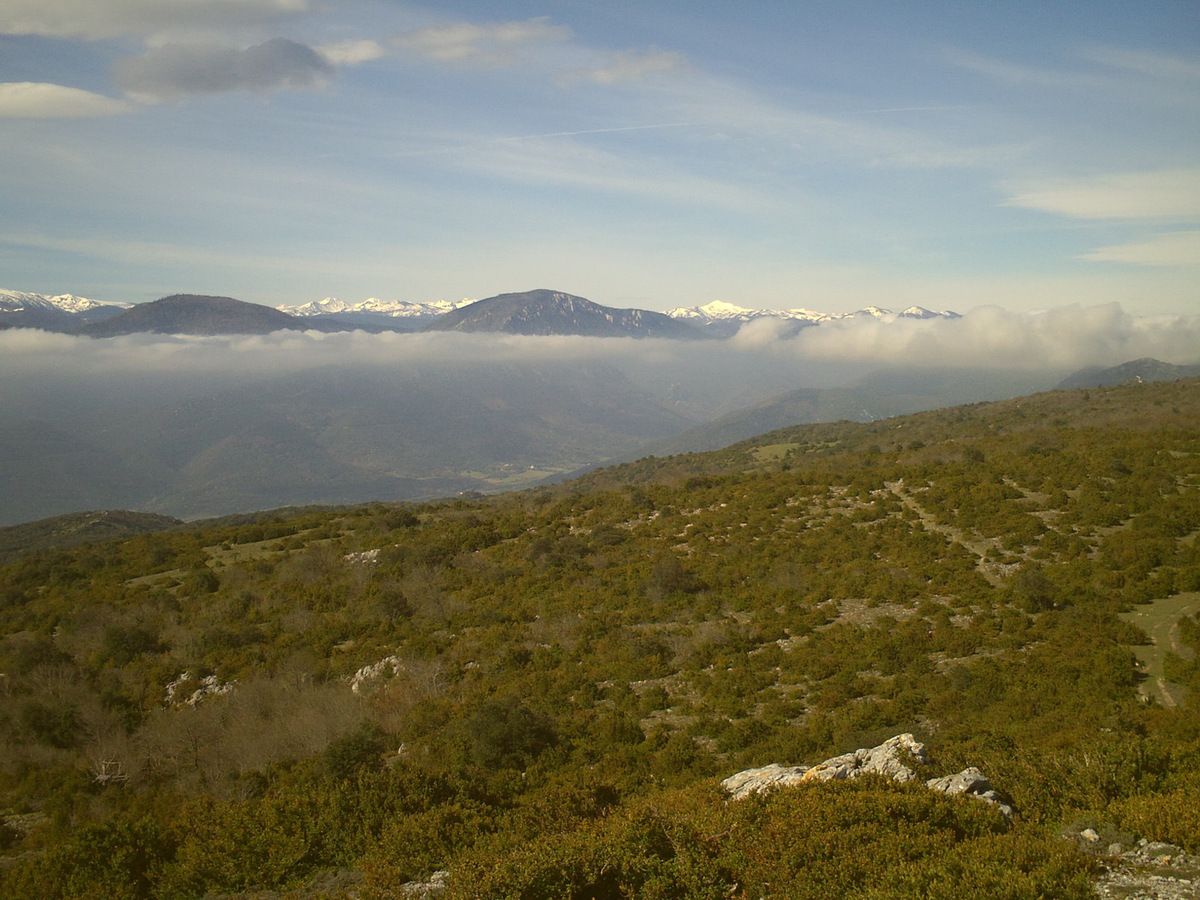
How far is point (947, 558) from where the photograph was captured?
24.7 meters

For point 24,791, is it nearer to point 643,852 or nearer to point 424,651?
point 424,651

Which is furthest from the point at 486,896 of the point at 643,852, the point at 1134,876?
the point at 1134,876

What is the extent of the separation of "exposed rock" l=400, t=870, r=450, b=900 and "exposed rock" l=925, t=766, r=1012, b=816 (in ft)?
22.7

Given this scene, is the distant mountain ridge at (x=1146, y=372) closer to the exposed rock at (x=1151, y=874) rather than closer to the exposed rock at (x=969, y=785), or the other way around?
the exposed rock at (x=969, y=785)

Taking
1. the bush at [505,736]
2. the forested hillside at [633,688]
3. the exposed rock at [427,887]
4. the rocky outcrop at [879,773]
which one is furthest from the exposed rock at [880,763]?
the bush at [505,736]

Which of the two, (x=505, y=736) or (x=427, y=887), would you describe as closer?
(x=427, y=887)

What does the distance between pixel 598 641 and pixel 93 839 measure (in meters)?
14.5

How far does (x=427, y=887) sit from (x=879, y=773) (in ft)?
22.4

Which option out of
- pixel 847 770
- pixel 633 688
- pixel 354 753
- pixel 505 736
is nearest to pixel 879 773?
pixel 847 770

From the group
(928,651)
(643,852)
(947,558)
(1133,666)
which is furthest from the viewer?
(947,558)

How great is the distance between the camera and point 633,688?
19453mm

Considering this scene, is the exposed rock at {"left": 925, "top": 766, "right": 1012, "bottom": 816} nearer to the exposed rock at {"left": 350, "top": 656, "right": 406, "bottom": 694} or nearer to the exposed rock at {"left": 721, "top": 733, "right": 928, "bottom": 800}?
the exposed rock at {"left": 721, "top": 733, "right": 928, "bottom": 800}

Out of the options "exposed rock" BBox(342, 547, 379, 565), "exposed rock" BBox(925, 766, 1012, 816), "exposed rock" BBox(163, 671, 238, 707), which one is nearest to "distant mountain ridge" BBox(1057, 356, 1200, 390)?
"exposed rock" BBox(342, 547, 379, 565)

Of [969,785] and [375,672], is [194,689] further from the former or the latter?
[969,785]
